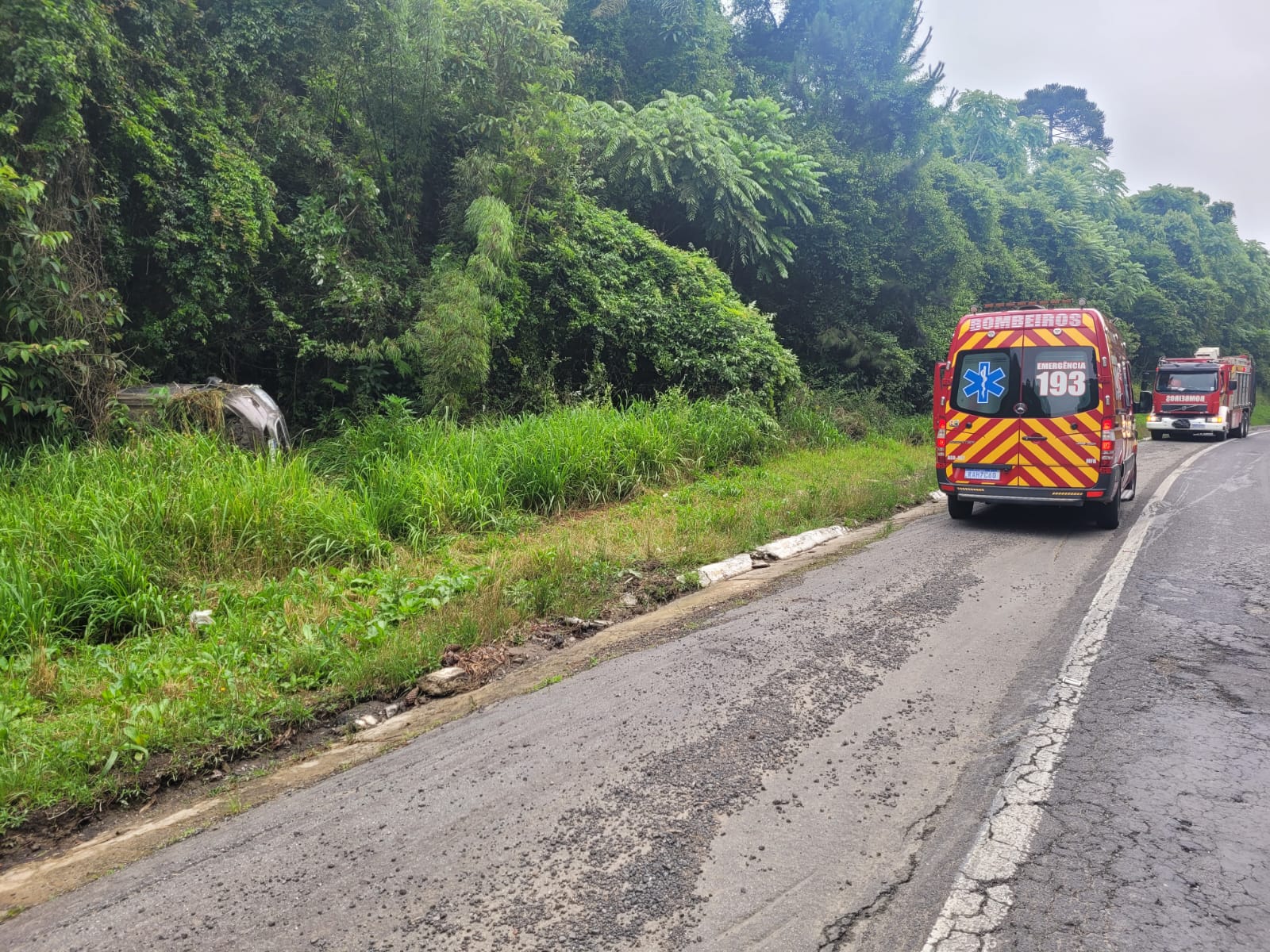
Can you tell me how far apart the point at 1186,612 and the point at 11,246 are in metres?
11.4

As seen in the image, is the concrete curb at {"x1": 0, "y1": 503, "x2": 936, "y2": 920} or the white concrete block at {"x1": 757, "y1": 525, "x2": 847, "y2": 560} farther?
the white concrete block at {"x1": 757, "y1": 525, "x2": 847, "y2": 560}

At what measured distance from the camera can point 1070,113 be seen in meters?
60.5

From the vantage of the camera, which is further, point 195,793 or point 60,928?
point 195,793

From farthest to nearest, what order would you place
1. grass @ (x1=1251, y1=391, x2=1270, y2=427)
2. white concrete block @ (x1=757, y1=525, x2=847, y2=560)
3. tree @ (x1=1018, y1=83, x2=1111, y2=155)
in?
tree @ (x1=1018, y1=83, x2=1111, y2=155) < grass @ (x1=1251, y1=391, x2=1270, y2=427) < white concrete block @ (x1=757, y1=525, x2=847, y2=560)

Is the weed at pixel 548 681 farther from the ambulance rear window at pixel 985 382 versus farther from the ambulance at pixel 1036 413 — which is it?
the ambulance rear window at pixel 985 382

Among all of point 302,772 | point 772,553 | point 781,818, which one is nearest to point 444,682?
point 302,772

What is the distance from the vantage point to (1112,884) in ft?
9.32

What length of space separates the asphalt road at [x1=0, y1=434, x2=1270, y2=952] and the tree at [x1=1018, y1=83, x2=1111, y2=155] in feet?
223

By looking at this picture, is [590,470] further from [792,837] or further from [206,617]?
[792,837]

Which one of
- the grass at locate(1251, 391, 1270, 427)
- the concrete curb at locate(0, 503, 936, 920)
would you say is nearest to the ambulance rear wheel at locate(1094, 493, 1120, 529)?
the concrete curb at locate(0, 503, 936, 920)

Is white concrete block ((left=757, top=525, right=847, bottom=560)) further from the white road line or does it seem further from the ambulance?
the white road line

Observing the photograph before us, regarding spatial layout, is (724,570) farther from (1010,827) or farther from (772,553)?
(1010,827)

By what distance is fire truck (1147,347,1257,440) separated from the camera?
976 inches

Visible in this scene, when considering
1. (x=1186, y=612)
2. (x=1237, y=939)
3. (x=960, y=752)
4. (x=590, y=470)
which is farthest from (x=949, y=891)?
(x=590, y=470)
